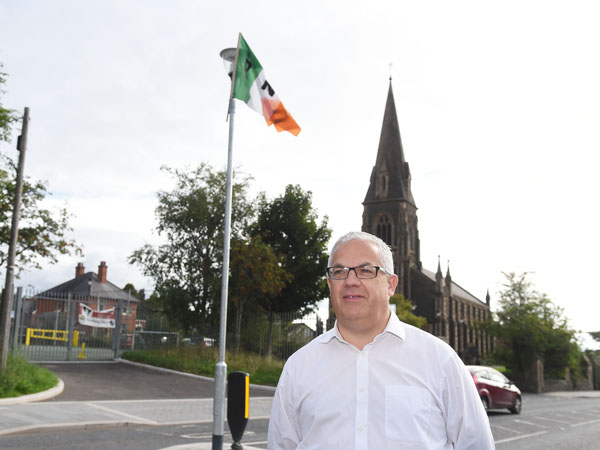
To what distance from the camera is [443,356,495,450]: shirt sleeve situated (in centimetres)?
233

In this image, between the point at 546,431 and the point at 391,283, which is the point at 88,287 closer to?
the point at 546,431

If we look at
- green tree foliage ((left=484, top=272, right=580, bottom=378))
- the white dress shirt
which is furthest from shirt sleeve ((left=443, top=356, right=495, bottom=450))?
green tree foliage ((left=484, top=272, right=580, bottom=378))

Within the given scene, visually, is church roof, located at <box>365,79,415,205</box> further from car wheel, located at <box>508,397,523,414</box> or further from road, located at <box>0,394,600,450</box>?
road, located at <box>0,394,600,450</box>

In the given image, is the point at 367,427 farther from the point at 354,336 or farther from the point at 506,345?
the point at 506,345

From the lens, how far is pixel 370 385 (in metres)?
2.35

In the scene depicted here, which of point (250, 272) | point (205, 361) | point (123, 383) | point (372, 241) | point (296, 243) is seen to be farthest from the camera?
point (296, 243)

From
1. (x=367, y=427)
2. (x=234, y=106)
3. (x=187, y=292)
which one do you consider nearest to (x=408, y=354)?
(x=367, y=427)

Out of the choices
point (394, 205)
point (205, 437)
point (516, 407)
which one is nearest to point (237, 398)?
point (205, 437)

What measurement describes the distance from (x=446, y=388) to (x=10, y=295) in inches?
546

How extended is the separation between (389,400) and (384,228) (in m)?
73.4

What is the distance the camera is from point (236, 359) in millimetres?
23141

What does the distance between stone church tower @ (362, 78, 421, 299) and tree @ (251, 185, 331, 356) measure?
36.9m

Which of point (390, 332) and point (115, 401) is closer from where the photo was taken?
point (390, 332)

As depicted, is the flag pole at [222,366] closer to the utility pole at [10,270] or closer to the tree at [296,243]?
the utility pole at [10,270]
